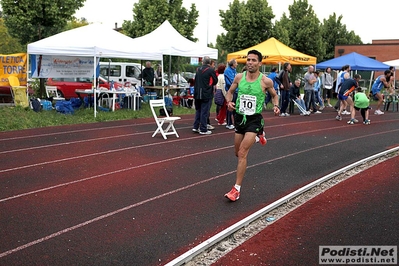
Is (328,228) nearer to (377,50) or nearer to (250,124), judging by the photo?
(250,124)

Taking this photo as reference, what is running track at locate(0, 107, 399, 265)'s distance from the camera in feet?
14.7

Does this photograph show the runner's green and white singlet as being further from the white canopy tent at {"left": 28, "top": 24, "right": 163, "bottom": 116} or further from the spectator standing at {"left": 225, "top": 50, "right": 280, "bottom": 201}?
the white canopy tent at {"left": 28, "top": 24, "right": 163, "bottom": 116}

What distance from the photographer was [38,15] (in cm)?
1942

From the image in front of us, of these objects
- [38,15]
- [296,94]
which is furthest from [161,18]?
[296,94]

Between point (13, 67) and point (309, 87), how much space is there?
11.9 meters

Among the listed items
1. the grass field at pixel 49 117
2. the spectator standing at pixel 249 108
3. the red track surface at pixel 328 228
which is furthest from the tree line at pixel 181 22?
the red track surface at pixel 328 228

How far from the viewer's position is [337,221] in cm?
517

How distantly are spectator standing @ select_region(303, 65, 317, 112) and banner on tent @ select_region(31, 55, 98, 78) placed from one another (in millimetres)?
9129

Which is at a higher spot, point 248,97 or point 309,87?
point 248,97

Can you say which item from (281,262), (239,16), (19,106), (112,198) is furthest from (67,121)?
(239,16)

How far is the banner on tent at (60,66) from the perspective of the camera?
17.0 m

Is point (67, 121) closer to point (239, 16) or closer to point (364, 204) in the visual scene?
point (364, 204)

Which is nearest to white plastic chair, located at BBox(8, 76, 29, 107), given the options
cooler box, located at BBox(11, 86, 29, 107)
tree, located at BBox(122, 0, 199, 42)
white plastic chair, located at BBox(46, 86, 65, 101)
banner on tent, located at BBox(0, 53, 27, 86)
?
cooler box, located at BBox(11, 86, 29, 107)

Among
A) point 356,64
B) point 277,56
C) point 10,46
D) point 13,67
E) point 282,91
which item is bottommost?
point 282,91
